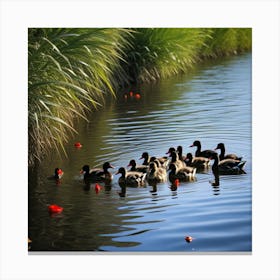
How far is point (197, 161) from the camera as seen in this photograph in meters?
10.8

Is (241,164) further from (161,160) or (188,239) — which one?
(188,239)

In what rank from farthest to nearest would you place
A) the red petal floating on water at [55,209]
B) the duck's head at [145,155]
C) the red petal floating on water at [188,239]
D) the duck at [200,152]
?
1. the duck's head at [145,155]
2. the duck at [200,152]
3. the red petal floating on water at [55,209]
4. the red petal floating on water at [188,239]

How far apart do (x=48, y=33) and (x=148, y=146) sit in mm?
1936

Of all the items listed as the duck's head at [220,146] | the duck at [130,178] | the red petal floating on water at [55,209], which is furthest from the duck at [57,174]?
the duck's head at [220,146]

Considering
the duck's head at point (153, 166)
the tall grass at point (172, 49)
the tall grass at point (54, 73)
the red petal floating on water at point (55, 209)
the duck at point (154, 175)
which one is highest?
the tall grass at point (172, 49)

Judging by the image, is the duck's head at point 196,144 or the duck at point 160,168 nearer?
the duck at point 160,168

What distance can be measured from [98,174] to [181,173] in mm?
903

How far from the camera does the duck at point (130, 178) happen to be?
1012 cm

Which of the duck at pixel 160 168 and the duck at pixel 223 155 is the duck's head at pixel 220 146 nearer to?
the duck at pixel 223 155

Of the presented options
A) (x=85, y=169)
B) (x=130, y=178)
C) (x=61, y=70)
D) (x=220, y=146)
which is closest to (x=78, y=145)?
(x=85, y=169)

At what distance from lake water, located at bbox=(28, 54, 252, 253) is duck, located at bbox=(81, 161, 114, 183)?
0.25 ft

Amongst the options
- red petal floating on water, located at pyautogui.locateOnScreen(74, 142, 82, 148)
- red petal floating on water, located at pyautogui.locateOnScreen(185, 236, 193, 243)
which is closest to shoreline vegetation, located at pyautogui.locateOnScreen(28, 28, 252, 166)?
red petal floating on water, located at pyautogui.locateOnScreen(74, 142, 82, 148)

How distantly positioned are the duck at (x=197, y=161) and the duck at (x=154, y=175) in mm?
448
